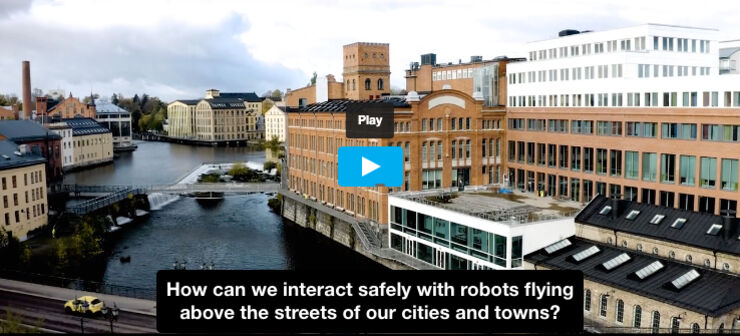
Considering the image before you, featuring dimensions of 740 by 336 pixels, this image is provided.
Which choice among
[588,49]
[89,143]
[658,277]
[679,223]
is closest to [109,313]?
[658,277]

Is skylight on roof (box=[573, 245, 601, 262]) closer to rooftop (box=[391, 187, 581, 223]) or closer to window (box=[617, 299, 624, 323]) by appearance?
rooftop (box=[391, 187, 581, 223])

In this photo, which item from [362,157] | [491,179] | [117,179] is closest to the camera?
[362,157]

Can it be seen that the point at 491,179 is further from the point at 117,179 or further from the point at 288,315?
the point at 117,179

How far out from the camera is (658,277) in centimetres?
3581

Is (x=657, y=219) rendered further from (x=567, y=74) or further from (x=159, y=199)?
(x=159, y=199)

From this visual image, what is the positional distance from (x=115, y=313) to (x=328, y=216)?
107 ft

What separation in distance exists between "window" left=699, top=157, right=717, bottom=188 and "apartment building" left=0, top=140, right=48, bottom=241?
55.9 metres

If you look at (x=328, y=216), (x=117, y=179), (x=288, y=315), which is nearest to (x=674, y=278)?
(x=288, y=315)

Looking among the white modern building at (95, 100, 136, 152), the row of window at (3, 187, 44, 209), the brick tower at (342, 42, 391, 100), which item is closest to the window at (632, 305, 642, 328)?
the brick tower at (342, 42, 391, 100)

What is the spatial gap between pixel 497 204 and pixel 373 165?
33.5ft

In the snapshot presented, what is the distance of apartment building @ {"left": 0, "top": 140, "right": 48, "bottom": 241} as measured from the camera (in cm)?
6081

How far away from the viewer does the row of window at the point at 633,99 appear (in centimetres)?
4544

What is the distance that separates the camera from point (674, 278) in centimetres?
3528

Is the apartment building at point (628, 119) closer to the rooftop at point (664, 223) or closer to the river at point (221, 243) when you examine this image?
the rooftop at point (664, 223)
